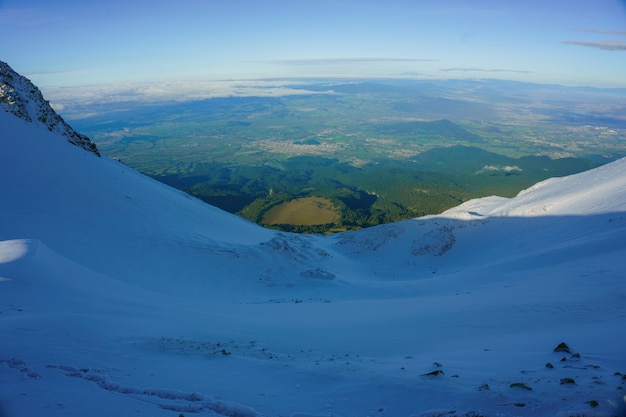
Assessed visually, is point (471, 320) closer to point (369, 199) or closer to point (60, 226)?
point (60, 226)

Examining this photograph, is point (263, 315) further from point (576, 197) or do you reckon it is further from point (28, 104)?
point (28, 104)

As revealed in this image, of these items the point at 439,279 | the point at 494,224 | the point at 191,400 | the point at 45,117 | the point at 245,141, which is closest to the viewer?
the point at 191,400

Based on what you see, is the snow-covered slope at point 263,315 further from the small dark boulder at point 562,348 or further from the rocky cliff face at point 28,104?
the rocky cliff face at point 28,104

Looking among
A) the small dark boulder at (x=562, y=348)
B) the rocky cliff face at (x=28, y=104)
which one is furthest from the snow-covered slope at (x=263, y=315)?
the rocky cliff face at (x=28, y=104)

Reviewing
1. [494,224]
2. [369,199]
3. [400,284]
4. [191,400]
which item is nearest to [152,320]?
[191,400]


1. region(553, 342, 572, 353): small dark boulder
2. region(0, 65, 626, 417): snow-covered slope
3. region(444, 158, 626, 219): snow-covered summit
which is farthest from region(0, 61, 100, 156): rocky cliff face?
region(444, 158, 626, 219): snow-covered summit

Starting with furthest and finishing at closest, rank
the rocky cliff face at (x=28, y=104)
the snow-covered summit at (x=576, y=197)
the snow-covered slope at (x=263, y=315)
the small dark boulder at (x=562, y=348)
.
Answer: the rocky cliff face at (x=28, y=104)
the snow-covered summit at (x=576, y=197)
the small dark boulder at (x=562, y=348)
the snow-covered slope at (x=263, y=315)

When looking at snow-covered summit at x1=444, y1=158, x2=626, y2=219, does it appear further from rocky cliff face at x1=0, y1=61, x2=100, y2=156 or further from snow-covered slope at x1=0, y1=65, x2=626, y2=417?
rocky cliff face at x1=0, y1=61, x2=100, y2=156
